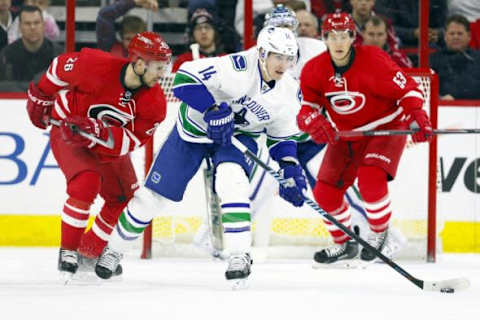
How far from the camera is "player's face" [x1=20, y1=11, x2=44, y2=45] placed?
5961 millimetres

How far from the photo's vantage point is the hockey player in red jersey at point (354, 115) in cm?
514

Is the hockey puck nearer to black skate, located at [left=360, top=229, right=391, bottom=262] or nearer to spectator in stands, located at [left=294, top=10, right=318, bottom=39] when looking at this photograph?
black skate, located at [left=360, top=229, right=391, bottom=262]

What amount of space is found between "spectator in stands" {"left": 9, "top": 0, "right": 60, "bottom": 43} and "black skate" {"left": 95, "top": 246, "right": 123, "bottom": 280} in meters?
1.82

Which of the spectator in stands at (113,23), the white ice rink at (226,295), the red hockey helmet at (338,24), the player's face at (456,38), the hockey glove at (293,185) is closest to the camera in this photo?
the white ice rink at (226,295)

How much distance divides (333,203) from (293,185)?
98 cm

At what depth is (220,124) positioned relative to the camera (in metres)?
4.18

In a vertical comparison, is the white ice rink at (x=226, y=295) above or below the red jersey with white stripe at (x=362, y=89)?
below

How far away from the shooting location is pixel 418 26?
19.5 feet

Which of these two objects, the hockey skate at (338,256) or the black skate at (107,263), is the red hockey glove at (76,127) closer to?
the black skate at (107,263)

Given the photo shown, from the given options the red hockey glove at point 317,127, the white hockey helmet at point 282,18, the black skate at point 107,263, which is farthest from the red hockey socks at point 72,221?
the white hockey helmet at point 282,18

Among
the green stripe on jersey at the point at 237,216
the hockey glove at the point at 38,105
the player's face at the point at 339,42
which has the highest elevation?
the player's face at the point at 339,42

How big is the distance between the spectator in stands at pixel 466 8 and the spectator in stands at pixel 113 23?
1.59 m

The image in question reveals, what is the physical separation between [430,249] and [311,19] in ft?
4.50

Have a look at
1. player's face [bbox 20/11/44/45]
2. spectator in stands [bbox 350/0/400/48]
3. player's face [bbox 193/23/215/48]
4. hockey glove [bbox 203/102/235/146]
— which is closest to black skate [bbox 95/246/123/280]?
→ hockey glove [bbox 203/102/235/146]
